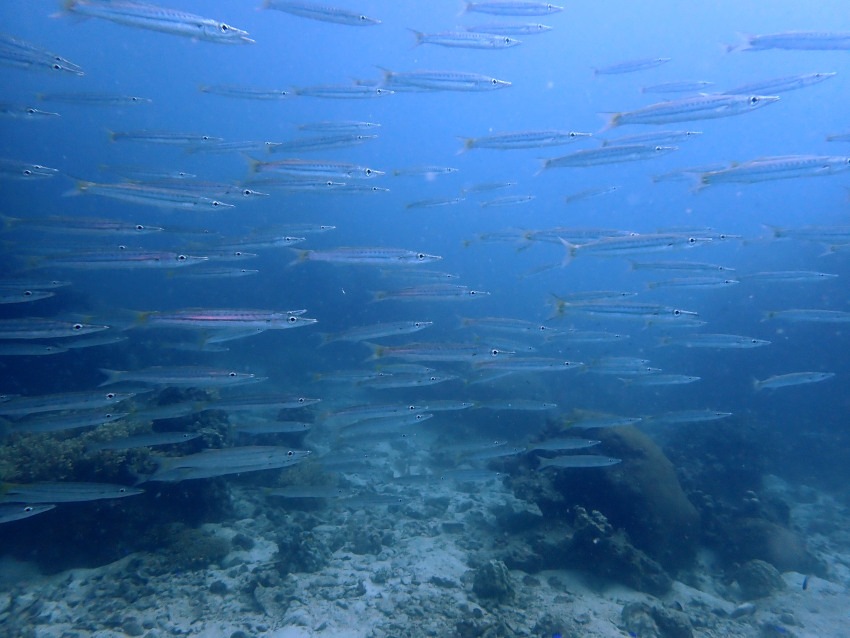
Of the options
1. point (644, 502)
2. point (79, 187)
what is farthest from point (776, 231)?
point (79, 187)

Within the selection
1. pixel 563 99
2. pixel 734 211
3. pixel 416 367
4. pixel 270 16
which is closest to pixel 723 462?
pixel 416 367

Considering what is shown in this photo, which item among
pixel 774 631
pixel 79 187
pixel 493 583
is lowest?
pixel 774 631

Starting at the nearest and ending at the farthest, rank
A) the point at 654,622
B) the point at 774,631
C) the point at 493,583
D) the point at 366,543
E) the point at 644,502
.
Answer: the point at 654,622
the point at 493,583
the point at 774,631
the point at 366,543
the point at 644,502

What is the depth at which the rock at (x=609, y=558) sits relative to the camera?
6230 millimetres

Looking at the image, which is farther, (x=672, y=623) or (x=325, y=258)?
(x=325, y=258)

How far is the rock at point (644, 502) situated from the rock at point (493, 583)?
2158 mm

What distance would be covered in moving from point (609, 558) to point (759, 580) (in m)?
2.80

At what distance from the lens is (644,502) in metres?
7.12

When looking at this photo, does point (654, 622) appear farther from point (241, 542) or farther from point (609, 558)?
point (241, 542)

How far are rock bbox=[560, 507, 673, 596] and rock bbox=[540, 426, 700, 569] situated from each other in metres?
0.59

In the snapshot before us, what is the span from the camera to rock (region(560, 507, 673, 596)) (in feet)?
20.4

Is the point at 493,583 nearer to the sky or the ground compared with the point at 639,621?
nearer to the sky

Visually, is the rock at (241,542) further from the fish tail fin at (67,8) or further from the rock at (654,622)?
the fish tail fin at (67,8)

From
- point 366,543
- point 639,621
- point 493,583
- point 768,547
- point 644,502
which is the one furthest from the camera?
point 768,547
